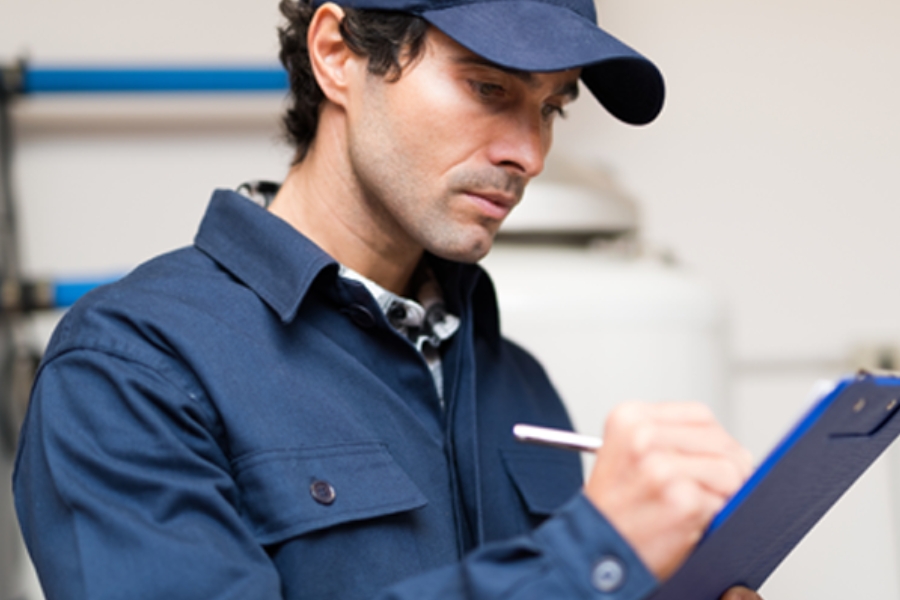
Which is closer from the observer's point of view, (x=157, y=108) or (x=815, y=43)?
(x=157, y=108)

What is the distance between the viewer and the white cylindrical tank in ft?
4.37

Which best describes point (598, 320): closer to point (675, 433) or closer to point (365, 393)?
point (365, 393)

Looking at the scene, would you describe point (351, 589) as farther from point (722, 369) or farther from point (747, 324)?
point (747, 324)

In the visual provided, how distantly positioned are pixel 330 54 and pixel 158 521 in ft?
1.50

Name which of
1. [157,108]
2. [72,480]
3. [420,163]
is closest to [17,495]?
[72,480]

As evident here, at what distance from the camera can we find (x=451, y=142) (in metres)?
0.83

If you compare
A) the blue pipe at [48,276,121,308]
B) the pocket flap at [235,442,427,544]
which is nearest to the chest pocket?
the pocket flap at [235,442,427,544]

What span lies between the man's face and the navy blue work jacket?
91 millimetres

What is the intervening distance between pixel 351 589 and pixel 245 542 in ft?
0.32

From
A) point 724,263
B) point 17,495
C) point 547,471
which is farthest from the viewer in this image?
point 724,263

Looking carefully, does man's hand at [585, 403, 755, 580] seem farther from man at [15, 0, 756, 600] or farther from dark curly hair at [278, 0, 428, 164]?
dark curly hair at [278, 0, 428, 164]

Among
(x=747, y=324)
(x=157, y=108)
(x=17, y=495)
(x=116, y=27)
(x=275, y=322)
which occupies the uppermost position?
(x=116, y=27)

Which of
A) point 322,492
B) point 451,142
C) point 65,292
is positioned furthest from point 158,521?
point 65,292

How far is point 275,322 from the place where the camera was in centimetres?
80
